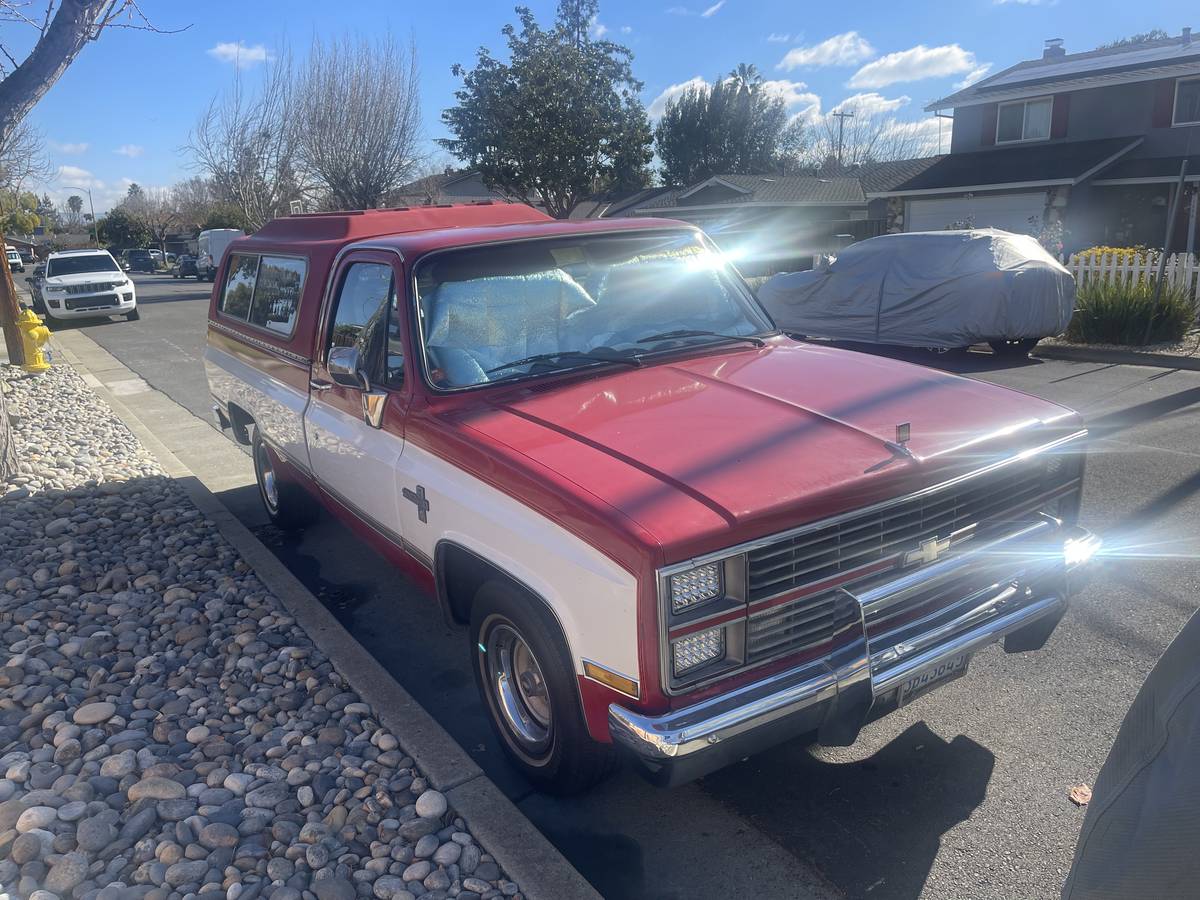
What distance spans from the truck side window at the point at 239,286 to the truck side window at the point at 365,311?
1.76 m

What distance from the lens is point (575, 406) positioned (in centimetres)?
338

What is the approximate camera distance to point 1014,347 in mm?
12305

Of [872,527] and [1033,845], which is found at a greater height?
[872,527]

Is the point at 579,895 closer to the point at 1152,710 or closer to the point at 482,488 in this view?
the point at 482,488

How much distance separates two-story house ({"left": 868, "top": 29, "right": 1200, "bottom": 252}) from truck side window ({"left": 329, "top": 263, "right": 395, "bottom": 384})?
2367 centimetres

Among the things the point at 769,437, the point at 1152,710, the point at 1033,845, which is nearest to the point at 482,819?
the point at 769,437

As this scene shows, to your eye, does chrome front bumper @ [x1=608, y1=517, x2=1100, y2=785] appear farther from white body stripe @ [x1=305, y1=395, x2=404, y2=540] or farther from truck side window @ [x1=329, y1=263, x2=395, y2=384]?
truck side window @ [x1=329, y1=263, x2=395, y2=384]

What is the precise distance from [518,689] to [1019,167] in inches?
1096

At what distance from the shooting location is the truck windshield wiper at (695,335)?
409 cm

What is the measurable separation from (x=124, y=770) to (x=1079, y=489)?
3843 millimetres

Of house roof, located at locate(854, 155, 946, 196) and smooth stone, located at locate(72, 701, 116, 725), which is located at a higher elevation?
house roof, located at locate(854, 155, 946, 196)

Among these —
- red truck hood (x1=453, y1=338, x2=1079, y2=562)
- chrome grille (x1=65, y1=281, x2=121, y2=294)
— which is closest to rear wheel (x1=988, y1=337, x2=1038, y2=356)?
red truck hood (x1=453, y1=338, x2=1079, y2=562)

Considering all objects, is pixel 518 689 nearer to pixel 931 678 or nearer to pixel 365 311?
pixel 931 678

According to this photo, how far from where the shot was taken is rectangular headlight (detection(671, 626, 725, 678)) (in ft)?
8.34
